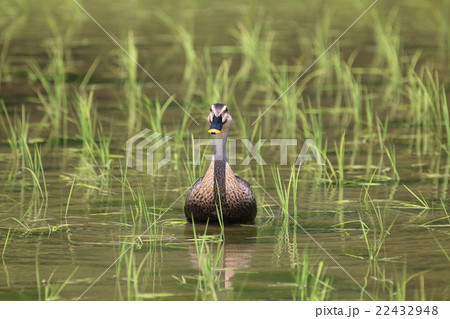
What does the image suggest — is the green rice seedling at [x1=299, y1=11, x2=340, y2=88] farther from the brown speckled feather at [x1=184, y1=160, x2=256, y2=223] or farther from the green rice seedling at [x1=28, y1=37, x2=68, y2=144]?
the brown speckled feather at [x1=184, y1=160, x2=256, y2=223]

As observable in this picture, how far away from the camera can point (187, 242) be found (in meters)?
5.33

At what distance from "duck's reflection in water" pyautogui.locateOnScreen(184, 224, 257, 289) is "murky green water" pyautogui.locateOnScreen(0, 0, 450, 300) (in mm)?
Result: 12

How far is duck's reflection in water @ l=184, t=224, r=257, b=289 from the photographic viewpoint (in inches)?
188

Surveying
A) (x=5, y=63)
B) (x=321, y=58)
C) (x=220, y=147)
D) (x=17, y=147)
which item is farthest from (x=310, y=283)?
(x=5, y=63)

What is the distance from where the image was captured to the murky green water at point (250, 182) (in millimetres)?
4719

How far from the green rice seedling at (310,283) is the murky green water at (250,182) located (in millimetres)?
23

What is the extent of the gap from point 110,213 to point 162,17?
25.6 feet

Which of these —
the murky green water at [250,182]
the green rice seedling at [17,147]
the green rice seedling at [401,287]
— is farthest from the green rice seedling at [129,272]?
the green rice seedling at [17,147]

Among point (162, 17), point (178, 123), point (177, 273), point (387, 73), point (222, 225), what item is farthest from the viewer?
point (162, 17)

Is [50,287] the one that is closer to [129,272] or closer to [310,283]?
[129,272]

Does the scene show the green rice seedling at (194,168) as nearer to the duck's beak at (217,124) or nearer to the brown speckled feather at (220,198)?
the brown speckled feather at (220,198)

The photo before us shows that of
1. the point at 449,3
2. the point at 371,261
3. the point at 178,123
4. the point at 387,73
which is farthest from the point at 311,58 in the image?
the point at 371,261

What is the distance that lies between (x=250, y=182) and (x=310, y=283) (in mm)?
2063
